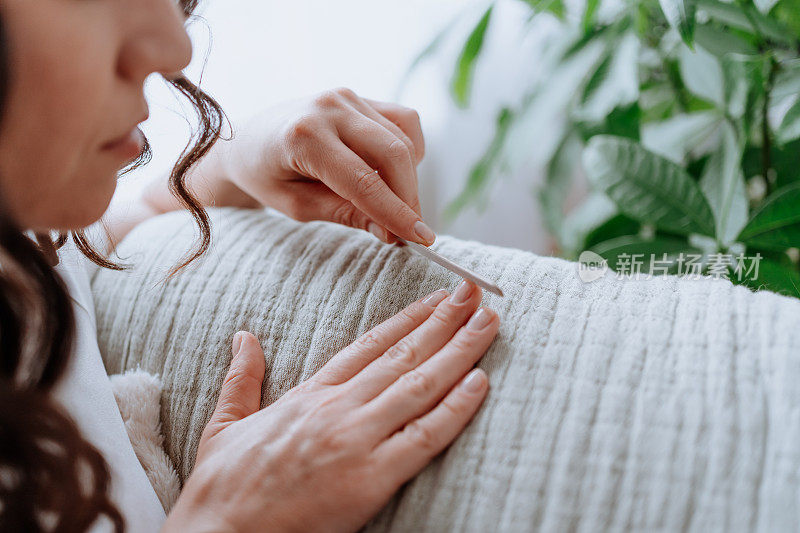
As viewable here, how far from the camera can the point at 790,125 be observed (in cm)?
56

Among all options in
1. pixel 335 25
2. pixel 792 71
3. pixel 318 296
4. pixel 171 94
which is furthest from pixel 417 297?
pixel 335 25

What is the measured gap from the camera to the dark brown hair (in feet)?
1.19

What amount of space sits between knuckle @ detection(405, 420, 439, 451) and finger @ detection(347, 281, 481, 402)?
48mm

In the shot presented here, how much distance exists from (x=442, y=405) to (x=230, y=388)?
0.18 meters

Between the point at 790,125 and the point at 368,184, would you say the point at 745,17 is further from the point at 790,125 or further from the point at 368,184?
the point at 368,184

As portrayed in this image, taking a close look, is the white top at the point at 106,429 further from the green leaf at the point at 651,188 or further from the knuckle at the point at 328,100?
the green leaf at the point at 651,188

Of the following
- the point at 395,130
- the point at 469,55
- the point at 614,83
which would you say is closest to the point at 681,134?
the point at 614,83

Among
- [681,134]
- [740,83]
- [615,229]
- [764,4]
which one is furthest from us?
[615,229]

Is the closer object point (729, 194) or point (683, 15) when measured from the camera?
point (683, 15)

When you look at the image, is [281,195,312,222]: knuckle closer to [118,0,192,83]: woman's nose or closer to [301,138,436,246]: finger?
[301,138,436,246]: finger

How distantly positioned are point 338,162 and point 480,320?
0.19 m

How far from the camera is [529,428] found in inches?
14.8

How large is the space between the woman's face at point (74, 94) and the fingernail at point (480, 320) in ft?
0.93

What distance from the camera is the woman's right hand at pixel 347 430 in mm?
375
